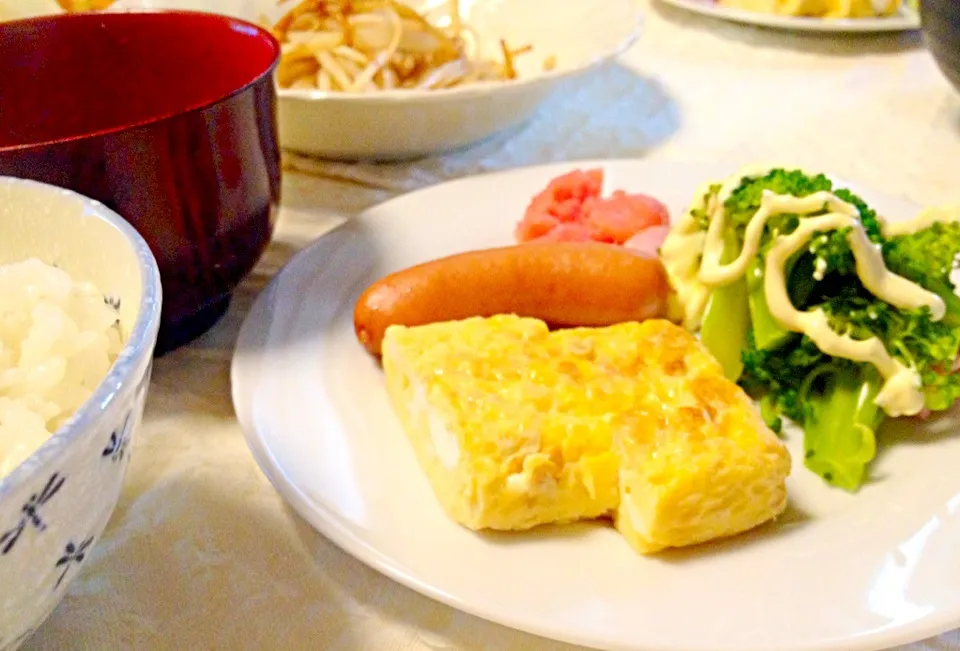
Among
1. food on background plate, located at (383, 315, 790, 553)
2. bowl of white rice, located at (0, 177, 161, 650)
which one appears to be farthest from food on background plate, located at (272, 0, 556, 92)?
bowl of white rice, located at (0, 177, 161, 650)

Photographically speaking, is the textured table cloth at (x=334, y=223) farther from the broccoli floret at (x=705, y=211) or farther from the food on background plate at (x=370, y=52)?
the broccoli floret at (x=705, y=211)

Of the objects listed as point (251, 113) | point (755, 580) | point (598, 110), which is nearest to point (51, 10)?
point (251, 113)

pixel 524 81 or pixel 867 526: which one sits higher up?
pixel 524 81

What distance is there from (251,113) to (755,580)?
928 millimetres

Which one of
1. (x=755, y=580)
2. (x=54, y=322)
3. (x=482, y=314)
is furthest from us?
(x=482, y=314)

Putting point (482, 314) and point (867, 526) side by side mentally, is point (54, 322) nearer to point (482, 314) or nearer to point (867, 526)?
point (482, 314)

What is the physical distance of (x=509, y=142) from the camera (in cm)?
203

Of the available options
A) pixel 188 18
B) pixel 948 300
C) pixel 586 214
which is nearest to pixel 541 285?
pixel 586 214

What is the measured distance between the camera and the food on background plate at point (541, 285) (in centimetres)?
132

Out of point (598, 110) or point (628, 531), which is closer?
point (628, 531)

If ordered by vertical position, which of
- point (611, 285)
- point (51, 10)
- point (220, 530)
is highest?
point (51, 10)

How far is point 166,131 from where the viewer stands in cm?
107

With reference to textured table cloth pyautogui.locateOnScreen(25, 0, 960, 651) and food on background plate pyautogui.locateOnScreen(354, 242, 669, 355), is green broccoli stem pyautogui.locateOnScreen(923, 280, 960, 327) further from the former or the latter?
textured table cloth pyautogui.locateOnScreen(25, 0, 960, 651)

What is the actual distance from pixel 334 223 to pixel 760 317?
2.93ft
